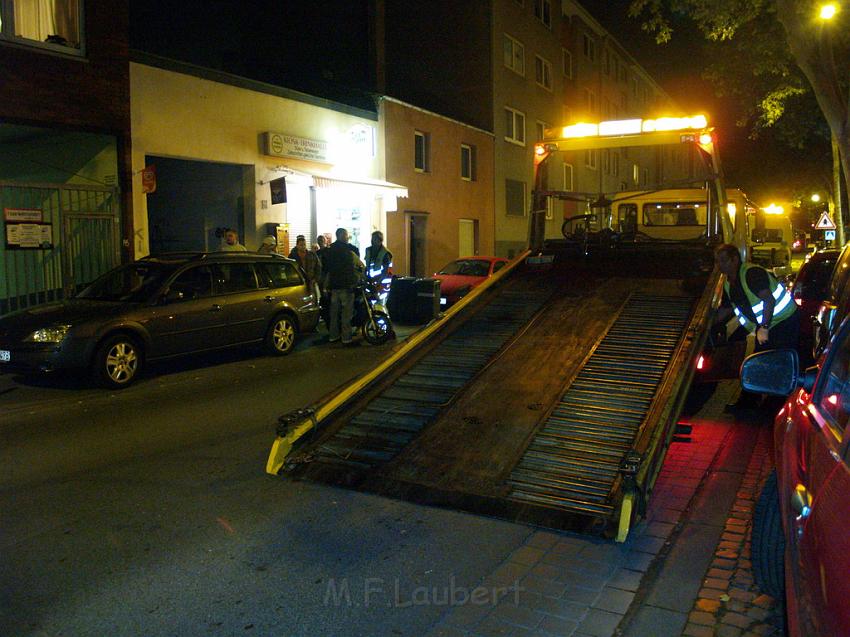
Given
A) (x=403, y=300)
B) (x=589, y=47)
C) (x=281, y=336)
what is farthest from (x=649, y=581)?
(x=589, y=47)

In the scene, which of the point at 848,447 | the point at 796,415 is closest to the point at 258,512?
the point at 796,415

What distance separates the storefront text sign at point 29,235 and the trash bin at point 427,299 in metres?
6.66

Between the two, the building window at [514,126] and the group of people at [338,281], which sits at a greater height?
the building window at [514,126]

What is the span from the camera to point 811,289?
10.3 metres

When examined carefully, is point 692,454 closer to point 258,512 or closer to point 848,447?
point 258,512

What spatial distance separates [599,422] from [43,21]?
40.2 feet

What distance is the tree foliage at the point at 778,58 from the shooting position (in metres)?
14.6

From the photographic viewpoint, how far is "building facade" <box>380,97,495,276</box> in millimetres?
22125

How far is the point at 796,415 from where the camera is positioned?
11.2 ft

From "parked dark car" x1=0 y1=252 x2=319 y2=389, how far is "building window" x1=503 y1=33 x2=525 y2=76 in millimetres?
20581

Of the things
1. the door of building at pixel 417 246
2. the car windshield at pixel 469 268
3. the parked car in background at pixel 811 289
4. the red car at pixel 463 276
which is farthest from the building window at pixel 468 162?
the parked car in background at pixel 811 289

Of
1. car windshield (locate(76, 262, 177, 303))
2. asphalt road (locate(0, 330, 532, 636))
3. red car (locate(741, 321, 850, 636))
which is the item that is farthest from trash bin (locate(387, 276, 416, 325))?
red car (locate(741, 321, 850, 636))

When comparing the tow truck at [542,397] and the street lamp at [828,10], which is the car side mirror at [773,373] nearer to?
the tow truck at [542,397]

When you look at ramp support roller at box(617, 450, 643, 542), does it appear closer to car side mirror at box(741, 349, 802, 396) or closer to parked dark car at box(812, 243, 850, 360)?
car side mirror at box(741, 349, 802, 396)
